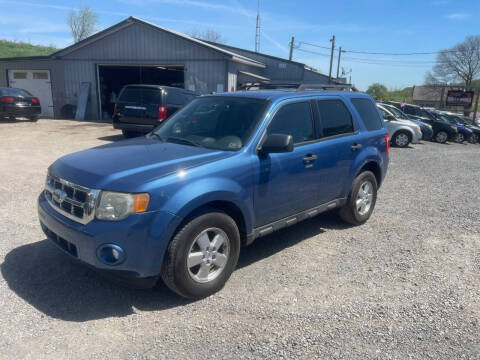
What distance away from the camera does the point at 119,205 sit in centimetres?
296

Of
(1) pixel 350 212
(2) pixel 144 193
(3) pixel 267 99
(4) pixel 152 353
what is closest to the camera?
(4) pixel 152 353

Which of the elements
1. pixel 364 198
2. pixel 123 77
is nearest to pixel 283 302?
pixel 364 198

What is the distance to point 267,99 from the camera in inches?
163

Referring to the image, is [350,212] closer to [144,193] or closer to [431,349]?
[431,349]

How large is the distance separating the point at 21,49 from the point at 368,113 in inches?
2034

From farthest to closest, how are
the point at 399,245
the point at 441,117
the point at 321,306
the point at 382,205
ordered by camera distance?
1. the point at 441,117
2. the point at 382,205
3. the point at 399,245
4. the point at 321,306

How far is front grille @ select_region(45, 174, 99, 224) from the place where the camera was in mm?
3018

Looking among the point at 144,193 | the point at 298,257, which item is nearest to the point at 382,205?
the point at 298,257

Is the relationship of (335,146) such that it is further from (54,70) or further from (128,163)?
(54,70)

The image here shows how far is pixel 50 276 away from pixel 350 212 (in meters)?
3.76

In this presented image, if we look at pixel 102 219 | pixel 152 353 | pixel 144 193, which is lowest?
pixel 152 353

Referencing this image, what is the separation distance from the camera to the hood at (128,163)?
10.0ft

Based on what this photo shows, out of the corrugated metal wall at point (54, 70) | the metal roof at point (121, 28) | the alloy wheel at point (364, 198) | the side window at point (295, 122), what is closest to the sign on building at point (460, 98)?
the metal roof at point (121, 28)

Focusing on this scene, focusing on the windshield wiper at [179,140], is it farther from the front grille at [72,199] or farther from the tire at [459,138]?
the tire at [459,138]
